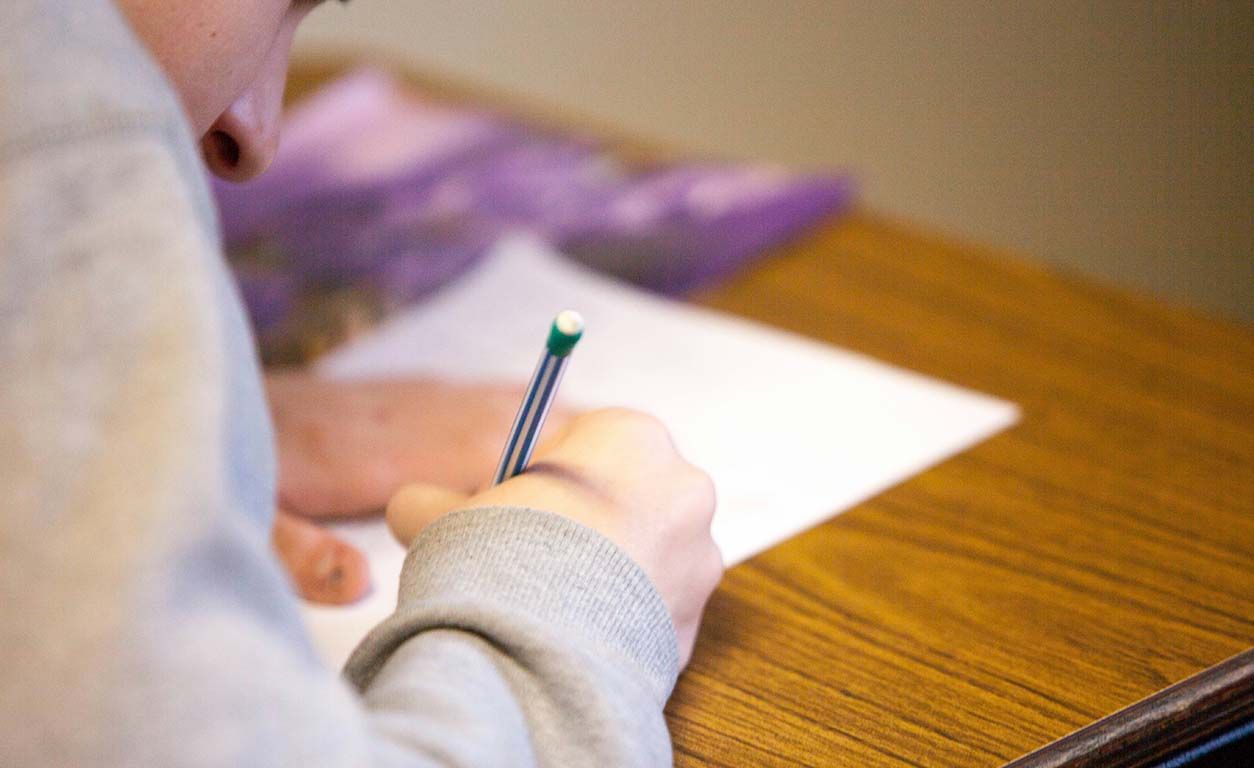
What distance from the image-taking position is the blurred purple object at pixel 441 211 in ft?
2.48

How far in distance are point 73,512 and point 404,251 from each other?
0.52 m

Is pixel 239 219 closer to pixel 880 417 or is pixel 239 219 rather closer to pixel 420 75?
pixel 420 75

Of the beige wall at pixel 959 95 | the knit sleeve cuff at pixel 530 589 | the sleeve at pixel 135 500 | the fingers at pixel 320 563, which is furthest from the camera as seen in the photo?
the beige wall at pixel 959 95

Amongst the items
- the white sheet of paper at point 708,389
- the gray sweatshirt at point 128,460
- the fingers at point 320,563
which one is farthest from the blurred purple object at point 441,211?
the gray sweatshirt at point 128,460

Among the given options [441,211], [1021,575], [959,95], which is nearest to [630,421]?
[1021,575]

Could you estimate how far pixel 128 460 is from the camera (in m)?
0.29

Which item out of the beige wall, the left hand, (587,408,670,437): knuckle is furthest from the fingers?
the beige wall

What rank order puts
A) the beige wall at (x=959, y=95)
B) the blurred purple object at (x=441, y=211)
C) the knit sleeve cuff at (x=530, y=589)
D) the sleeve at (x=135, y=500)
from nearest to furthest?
the sleeve at (x=135, y=500)
the knit sleeve cuff at (x=530, y=589)
the blurred purple object at (x=441, y=211)
the beige wall at (x=959, y=95)

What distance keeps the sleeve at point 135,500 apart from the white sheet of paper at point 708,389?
0.17 metres

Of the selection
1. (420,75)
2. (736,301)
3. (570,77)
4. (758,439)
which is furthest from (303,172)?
(570,77)

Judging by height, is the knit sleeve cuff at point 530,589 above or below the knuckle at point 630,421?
below

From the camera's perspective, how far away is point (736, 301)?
0.73 m

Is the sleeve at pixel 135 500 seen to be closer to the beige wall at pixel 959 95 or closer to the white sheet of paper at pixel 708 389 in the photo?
the white sheet of paper at pixel 708 389

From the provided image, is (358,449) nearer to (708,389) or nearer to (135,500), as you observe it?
(708,389)
